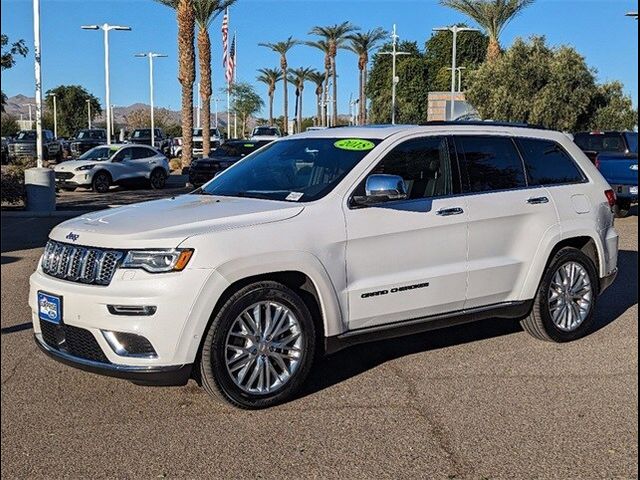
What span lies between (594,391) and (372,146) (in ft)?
7.56

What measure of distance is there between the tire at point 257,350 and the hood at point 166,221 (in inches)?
17.9

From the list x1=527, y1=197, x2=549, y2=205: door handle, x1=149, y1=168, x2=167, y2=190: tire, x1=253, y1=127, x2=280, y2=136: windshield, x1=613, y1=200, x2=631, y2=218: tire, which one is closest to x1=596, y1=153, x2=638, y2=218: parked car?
x1=613, y1=200, x2=631, y2=218: tire

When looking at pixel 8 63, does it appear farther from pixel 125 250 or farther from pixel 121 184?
pixel 125 250

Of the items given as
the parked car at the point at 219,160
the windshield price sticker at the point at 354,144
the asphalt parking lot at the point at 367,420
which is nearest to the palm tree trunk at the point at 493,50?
the parked car at the point at 219,160

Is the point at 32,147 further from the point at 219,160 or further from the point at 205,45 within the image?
the point at 219,160

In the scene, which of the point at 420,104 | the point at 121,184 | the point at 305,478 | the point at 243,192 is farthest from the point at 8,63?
the point at 420,104

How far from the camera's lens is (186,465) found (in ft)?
13.7

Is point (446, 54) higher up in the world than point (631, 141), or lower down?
higher up

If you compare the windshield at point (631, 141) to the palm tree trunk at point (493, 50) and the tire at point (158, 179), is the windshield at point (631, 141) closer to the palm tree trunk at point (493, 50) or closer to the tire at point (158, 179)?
the tire at point (158, 179)

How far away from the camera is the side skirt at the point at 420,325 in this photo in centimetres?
539

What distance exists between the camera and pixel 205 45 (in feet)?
121

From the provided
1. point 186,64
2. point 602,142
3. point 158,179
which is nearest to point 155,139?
point 186,64

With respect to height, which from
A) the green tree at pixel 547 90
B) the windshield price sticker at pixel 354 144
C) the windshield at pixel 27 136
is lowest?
the windshield price sticker at pixel 354 144

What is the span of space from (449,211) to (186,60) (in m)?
29.3
